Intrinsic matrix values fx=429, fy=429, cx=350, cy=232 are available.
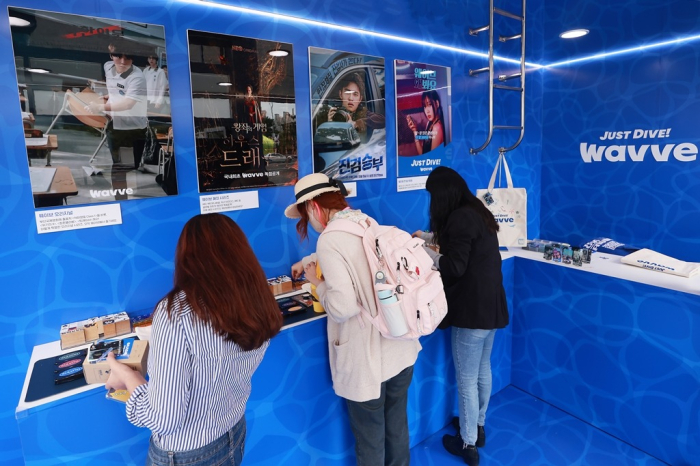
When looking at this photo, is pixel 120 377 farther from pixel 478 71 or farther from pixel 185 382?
pixel 478 71

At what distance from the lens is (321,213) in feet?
5.38

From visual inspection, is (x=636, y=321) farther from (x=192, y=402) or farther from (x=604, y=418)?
(x=192, y=402)

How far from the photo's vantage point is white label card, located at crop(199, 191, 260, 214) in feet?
6.26

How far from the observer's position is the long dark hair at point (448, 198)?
1929 mm

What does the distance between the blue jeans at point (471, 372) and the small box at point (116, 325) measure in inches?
57.7

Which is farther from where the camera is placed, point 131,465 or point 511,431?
point 511,431

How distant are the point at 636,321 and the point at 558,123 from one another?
5.19 feet

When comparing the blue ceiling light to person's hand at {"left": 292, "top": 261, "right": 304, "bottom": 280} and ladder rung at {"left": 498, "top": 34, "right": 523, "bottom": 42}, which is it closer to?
ladder rung at {"left": 498, "top": 34, "right": 523, "bottom": 42}

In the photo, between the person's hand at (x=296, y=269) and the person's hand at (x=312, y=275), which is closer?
the person's hand at (x=312, y=275)

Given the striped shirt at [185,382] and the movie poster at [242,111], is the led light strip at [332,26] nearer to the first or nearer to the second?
the movie poster at [242,111]

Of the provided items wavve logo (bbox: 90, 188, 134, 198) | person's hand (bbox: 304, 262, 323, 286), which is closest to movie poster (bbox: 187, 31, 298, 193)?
wavve logo (bbox: 90, 188, 134, 198)

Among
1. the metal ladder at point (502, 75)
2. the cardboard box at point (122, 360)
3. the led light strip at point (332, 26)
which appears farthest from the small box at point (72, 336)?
the metal ladder at point (502, 75)

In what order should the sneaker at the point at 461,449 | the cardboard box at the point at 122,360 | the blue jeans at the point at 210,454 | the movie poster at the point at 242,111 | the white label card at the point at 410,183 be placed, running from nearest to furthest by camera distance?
1. the blue jeans at the point at 210,454
2. the cardboard box at the point at 122,360
3. the movie poster at the point at 242,111
4. the sneaker at the point at 461,449
5. the white label card at the point at 410,183

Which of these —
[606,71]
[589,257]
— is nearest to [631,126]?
[606,71]
